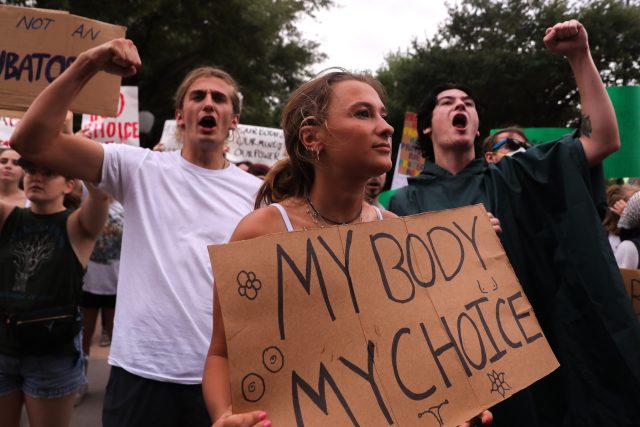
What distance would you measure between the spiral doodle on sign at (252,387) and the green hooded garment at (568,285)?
116 cm

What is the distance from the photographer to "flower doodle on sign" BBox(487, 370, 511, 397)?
1.68 m

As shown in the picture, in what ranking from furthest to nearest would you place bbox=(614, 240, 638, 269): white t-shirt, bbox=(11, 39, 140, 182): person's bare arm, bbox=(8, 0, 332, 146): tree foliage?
bbox=(8, 0, 332, 146): tree foliage < bbox=(614, 240, 638, 269): white t-shirt < bbox=(11, 39, 140, 182): person's bare arm

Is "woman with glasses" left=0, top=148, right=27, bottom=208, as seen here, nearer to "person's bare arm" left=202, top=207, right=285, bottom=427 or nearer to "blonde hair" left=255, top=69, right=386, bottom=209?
"blonde hair" left=255, top=69, right=386, bottom=209

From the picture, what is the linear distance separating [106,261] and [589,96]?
4.38m

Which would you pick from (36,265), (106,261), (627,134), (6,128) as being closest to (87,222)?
(36,265)

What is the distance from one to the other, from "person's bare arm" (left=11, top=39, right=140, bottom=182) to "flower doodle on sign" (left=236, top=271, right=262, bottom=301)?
0.97 m

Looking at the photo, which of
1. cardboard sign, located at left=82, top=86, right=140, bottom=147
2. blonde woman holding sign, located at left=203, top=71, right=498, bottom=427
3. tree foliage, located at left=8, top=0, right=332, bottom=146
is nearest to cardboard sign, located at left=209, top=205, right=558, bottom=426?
blonde woman holding sign, located at left=203, top=71, right=498, bottom=427

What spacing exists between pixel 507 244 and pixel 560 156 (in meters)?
0.38

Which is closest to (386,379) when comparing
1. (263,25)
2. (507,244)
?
(507,244)

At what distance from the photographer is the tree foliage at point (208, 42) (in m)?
16.3

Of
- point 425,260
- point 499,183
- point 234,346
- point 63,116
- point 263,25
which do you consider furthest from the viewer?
point 263,25

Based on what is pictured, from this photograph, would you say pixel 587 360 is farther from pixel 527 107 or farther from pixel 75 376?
pixel 527 107

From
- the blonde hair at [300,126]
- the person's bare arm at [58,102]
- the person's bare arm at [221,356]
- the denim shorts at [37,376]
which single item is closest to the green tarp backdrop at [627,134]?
the blonde hair at [300,126]

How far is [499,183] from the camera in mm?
2465
